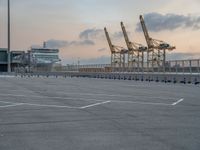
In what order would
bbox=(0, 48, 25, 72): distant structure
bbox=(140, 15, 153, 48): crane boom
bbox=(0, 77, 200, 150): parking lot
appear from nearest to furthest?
bbox=(0, 77, 200, 150): parking lot, bbox=(140, 15, 153, 48): crane boom, bbox=(0, 48, 25, 72): distant structure

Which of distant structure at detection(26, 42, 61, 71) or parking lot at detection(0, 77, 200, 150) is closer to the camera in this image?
parking lot at detection(0, 77, 200, 150)

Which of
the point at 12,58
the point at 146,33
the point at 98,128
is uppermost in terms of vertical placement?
the point at 146,33

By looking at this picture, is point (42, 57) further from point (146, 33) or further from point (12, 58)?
point (146, 33)

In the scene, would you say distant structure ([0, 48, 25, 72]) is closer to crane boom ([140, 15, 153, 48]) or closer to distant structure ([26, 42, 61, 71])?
distant structure ([26, 42, 61, 71])

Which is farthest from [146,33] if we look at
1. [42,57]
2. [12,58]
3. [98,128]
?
[98,128]

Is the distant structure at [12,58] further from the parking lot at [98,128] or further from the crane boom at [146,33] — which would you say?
the parking lot at [98,128]

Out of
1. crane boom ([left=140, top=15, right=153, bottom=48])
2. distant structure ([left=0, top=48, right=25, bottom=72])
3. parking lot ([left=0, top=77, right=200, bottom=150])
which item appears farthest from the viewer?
distant structure ([left=0, top=48, right=25, bottom=72])

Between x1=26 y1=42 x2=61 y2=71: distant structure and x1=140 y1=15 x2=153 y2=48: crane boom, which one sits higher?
x1=140 y1=15 x2=153 y2=48: crane boom

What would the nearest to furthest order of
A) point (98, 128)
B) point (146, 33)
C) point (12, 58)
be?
point (98, 128), point (146, 33), point (12, 58)

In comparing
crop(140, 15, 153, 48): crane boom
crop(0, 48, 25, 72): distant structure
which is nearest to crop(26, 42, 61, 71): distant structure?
crop(0, 48, 25, 72): distant structure

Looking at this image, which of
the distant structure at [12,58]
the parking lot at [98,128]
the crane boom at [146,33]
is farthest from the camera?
the distant structure at [12,58]

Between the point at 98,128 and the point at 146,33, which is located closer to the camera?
the point at 98,128

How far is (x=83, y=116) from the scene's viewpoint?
12250 millimetres

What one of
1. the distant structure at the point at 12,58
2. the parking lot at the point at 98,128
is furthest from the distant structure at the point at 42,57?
the parking lot at the point at 98,128
